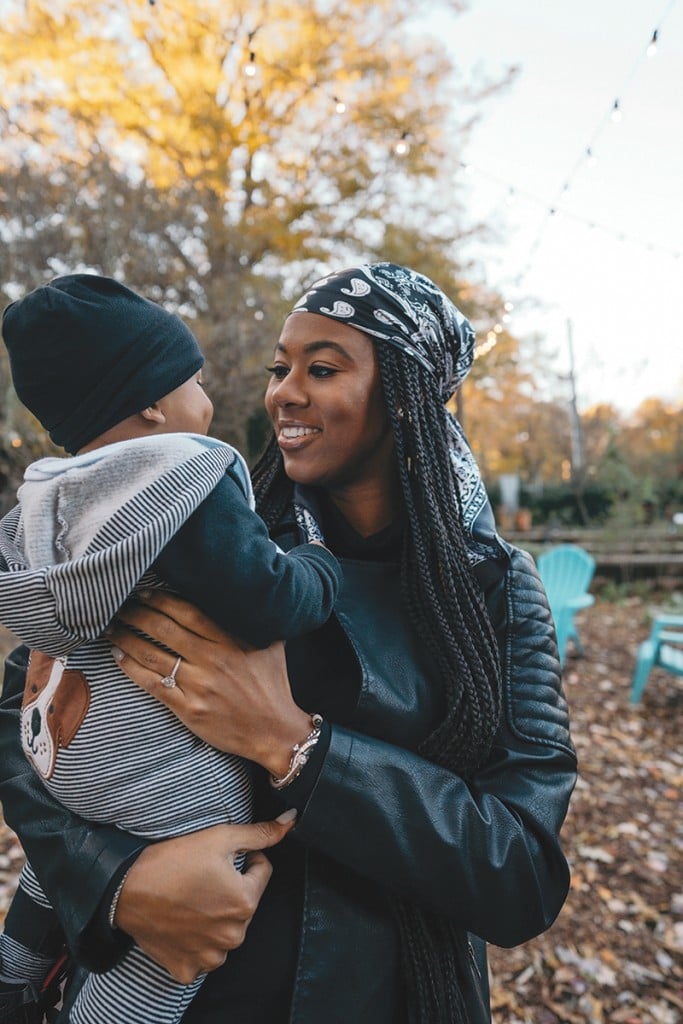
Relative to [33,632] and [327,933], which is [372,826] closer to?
[327,933]

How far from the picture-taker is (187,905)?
929 mm

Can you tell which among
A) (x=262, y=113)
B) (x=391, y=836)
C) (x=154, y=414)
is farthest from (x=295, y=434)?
(x=262, y=113)

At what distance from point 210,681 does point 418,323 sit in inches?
33.8

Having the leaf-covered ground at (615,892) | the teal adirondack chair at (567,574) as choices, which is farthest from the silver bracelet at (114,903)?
the teal adirondack chair at (567,574)

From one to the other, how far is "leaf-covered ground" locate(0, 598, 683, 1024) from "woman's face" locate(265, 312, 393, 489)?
110 inches

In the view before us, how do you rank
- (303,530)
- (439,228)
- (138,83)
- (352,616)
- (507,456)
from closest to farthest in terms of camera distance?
(352,616), (303,530), (138,83), (439,228), (507,456)

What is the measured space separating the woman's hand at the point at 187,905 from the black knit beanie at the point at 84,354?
0.72m

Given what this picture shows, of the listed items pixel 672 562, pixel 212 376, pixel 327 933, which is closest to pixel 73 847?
pixel 327 933

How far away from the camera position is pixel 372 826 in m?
1.00

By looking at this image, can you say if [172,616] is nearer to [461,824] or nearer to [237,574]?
[237,574]

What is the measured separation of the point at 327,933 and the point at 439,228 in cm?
1532

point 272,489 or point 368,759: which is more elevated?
point 272,489

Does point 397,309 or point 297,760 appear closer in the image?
point 297,760

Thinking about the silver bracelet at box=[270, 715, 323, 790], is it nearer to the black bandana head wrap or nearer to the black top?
the black top
